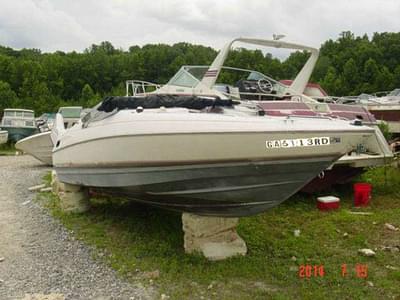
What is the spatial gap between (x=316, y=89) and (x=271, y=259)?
23.4 ft

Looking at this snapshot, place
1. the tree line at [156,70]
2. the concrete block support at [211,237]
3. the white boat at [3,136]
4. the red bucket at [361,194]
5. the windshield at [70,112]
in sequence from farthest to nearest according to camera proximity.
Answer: the tree line at [156,70]
the white boat at [3,136]
the windshield at [70,112]
the red bucket at [361,194]
the concrete block support at [211,237]

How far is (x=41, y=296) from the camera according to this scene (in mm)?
4156

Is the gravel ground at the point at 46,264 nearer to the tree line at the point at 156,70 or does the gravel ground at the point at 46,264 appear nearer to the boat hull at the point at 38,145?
the boat hull at the point at 38,145

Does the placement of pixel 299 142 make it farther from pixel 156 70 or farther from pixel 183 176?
pixel 156 70

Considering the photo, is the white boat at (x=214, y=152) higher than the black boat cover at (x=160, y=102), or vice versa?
the black boat cover at (x=160, y=102)

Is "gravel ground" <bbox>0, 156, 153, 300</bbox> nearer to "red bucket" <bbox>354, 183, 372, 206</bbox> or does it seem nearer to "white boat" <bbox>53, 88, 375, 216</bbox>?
"white boat" <bbox>53, 88, 375, 216</bbox>

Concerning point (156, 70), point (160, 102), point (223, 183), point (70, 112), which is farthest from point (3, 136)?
point (156, 70)

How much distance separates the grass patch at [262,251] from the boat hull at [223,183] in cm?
64

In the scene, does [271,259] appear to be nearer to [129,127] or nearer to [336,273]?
[336,273]

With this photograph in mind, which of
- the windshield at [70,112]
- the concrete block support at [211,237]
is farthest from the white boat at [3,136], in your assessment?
the concrete block support at [211,237]

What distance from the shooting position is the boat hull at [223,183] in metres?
4.54

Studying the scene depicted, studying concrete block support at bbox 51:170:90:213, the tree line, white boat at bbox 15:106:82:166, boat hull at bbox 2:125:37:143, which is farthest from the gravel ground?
the tree line

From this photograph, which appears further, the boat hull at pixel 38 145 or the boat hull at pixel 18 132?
the boat hull at pixel 18 132

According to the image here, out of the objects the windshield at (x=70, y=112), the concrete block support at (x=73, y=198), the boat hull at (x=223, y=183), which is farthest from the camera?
the windshield at (x=70, y=112)
